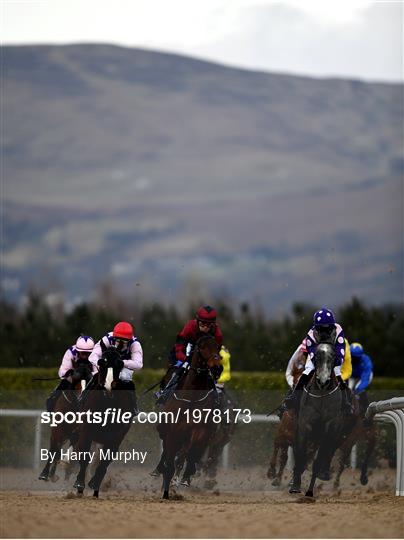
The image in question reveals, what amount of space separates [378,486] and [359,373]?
1.66 meters

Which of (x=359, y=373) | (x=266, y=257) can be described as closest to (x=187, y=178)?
(x=266, y=257)

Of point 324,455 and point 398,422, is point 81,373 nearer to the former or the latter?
point 324,455

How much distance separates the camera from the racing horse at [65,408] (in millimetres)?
12602

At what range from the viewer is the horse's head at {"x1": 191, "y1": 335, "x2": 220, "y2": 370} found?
1137 cm

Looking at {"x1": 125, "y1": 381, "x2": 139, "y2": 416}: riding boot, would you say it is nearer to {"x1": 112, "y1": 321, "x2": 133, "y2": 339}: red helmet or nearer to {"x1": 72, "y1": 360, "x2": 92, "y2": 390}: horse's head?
{"x1": 112, "y1": 321, "x2": 133, "y2": 339}: red helmet

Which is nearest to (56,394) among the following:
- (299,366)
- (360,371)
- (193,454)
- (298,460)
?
(193,454)

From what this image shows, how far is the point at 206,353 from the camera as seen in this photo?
11.4m

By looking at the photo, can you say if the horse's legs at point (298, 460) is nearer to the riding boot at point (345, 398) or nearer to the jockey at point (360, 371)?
the riding boot at point (345, 398)

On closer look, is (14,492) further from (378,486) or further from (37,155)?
(37,155)

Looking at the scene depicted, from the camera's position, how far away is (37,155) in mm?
75438

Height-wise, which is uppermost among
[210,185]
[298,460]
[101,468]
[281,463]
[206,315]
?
[210,185]

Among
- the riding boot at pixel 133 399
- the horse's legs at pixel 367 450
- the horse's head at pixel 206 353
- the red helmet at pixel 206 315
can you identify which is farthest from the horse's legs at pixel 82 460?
the horse's legs at pixel 367 450

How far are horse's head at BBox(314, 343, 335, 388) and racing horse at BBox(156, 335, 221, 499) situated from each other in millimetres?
944

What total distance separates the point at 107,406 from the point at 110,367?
0.38 metres
